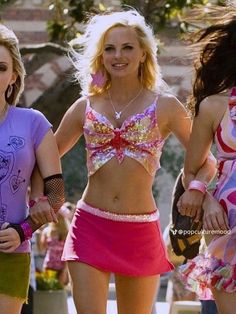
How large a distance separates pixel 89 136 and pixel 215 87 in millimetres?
1116

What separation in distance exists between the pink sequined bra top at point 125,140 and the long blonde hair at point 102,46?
23 centimetres

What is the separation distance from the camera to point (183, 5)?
534 inches

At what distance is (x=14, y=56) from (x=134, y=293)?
4.92 ft

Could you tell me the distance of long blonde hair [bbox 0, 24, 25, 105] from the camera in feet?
22.1

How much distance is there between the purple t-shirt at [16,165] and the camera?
656 centimetres

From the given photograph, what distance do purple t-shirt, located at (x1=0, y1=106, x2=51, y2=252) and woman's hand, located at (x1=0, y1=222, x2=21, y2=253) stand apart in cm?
9

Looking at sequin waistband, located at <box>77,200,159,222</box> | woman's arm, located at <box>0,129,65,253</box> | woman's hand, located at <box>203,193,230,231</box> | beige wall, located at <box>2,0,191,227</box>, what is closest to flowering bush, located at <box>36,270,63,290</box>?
sequin waistband, located at <box>77,200,159,222</box>

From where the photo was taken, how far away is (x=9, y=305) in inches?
255

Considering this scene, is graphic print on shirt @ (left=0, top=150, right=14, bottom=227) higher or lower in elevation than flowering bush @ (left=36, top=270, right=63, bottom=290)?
higher

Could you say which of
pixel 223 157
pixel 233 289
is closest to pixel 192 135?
pixel 223 157

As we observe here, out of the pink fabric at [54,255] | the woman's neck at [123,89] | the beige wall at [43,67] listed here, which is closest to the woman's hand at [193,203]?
the woman's neck at [123,89]

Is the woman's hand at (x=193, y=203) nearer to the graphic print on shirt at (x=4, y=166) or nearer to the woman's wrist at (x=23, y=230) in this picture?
the woman's wrist at (x=23, y=230)

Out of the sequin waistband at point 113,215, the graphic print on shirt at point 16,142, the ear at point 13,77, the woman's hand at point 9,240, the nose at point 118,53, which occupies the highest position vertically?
the ear at point 13,77

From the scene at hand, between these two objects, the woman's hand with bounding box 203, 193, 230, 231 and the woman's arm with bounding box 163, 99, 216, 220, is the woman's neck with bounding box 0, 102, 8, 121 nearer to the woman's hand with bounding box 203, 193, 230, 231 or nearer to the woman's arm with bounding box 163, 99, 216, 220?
the woman's arm with bounding box 163, 99, 216, 220
